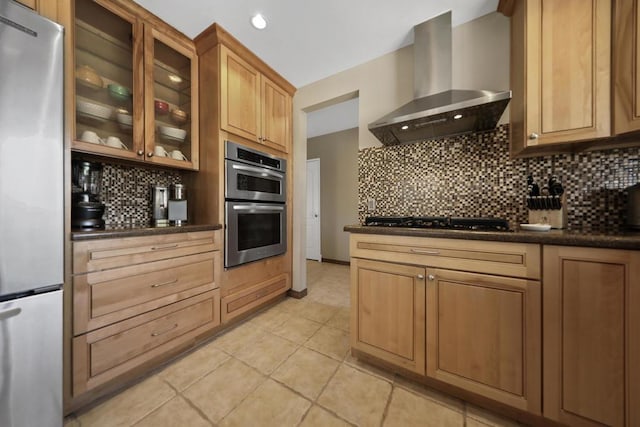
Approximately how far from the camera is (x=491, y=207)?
1569 mm

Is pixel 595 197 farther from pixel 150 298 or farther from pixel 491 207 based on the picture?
pixel 150 298

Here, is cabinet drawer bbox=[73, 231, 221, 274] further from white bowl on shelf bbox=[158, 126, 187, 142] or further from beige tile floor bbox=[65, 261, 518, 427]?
white bowl on shelf bbox=[158, 126, 187, 142]

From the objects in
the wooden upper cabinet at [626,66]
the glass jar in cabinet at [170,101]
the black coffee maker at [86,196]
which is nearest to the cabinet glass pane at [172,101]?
the glass jar in cabinet at [170,101]

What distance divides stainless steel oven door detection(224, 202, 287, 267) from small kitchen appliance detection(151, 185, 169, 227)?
52cm

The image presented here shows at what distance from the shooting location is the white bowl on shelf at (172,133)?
1.79 m

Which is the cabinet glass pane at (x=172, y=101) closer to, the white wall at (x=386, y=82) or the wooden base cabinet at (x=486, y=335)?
the white wall at (x=386, y=82)

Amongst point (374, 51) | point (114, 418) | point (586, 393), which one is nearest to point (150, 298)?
point (114, 418)

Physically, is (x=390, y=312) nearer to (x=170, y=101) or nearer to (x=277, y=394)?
(x=277, y=394)

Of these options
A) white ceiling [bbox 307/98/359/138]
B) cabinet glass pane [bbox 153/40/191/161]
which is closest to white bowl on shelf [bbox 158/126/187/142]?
cabinet glass pane [bbox 153/40/191/161]

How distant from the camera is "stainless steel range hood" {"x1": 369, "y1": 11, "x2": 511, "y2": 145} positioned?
137 cm

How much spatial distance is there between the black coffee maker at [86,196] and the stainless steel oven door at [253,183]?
2.60 feet

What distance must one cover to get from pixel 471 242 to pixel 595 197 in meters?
0.93

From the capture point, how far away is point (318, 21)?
166 cm

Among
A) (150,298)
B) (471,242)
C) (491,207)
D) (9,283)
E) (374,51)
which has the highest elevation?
(374,51)
